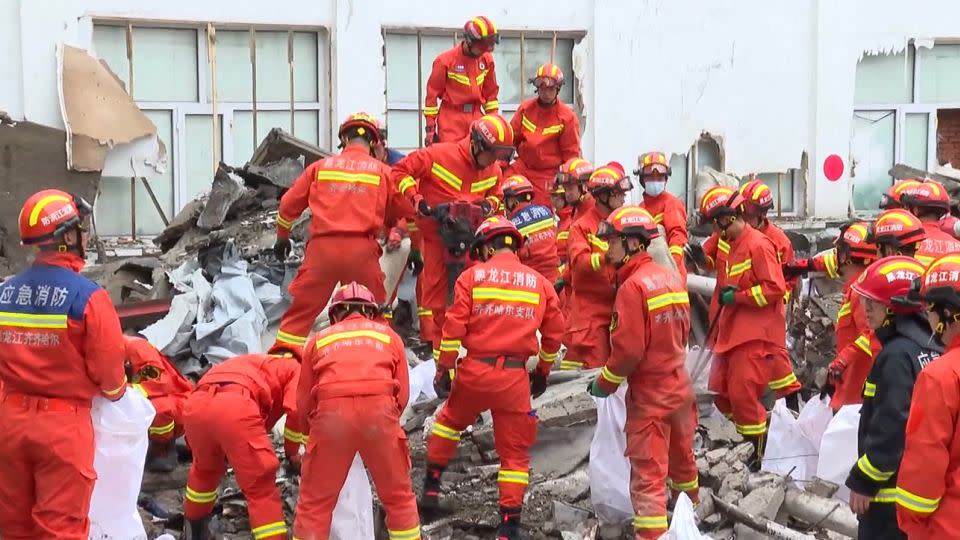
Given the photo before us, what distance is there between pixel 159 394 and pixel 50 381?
1839mm

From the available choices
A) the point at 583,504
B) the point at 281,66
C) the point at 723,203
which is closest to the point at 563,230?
the point at 723,203

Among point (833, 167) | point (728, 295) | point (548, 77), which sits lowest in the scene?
point (728, 295)

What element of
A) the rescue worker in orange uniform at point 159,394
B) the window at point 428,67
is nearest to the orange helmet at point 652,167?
the rescue worker in orange uniform at point 159,394

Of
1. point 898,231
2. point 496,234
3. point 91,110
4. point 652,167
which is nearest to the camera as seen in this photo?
point 496,234

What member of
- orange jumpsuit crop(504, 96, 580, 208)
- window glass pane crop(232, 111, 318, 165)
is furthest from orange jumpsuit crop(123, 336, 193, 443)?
window glass pane crop(232, 111, 318, 165)

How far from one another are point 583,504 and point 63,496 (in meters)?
3.35

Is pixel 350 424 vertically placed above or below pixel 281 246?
below

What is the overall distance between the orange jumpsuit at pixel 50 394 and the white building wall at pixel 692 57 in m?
7.29

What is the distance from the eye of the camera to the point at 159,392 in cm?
819

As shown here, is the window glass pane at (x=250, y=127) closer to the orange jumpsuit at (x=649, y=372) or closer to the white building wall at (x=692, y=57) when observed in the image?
the white building wall at (x=692, y=57)

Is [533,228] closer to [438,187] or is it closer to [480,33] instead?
[438,187]

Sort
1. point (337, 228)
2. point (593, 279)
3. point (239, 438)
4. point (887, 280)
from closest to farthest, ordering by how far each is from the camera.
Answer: point (887, 280)
point (239, 438)
point (337, 228)
point (593, 279)

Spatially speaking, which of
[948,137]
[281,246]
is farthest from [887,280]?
[948,137]

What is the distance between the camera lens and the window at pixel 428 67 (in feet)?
47.1
